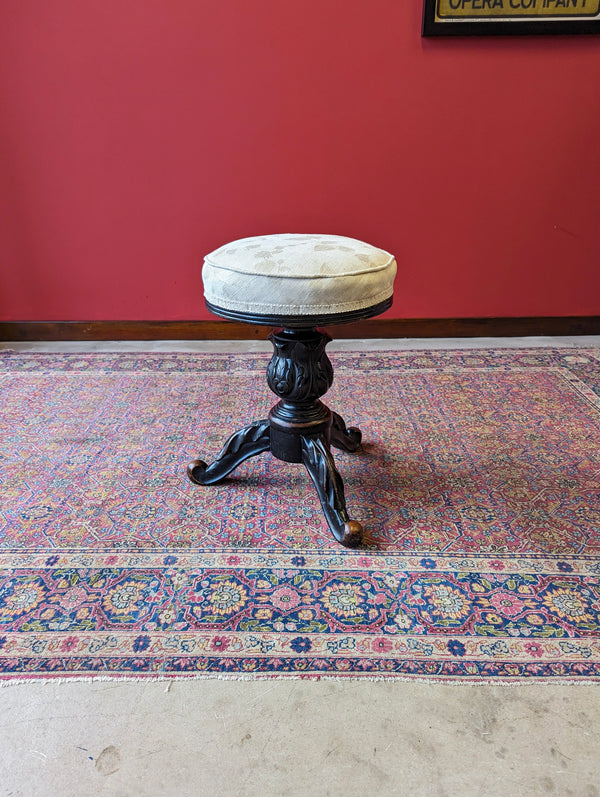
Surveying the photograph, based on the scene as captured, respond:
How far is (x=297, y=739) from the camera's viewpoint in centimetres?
106

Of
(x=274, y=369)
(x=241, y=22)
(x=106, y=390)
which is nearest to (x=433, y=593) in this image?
(x=274, y=369)

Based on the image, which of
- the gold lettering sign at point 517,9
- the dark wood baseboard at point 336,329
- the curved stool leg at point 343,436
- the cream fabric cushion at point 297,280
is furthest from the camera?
the dark wood baseboard at point 336,329

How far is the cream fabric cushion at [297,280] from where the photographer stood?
1364 mm

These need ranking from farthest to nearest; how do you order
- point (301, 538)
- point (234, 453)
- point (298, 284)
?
point (234, 453) < point (301, 538) < point (298, 284)

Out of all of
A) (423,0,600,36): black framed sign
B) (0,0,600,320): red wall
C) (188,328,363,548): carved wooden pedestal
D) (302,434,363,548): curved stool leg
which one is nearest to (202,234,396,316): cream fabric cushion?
(188,328,363,548): carved wooden pedestal

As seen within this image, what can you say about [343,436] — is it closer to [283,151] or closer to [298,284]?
[298,284]

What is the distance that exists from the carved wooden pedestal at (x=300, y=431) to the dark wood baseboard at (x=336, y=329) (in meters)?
1.40

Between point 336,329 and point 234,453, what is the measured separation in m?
1.48

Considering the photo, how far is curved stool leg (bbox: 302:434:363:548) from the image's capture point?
152cm

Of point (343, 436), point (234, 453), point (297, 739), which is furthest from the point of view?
point (343, 436)

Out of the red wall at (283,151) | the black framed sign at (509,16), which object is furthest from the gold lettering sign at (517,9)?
the red wall at (283,151)

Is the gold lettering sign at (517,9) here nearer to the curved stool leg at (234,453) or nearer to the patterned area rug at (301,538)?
the patterned area rug at (301,538)

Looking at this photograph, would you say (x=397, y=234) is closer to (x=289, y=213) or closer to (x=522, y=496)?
(x=289, y=213)

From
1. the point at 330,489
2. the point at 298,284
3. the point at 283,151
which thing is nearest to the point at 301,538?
the point at 330,489
